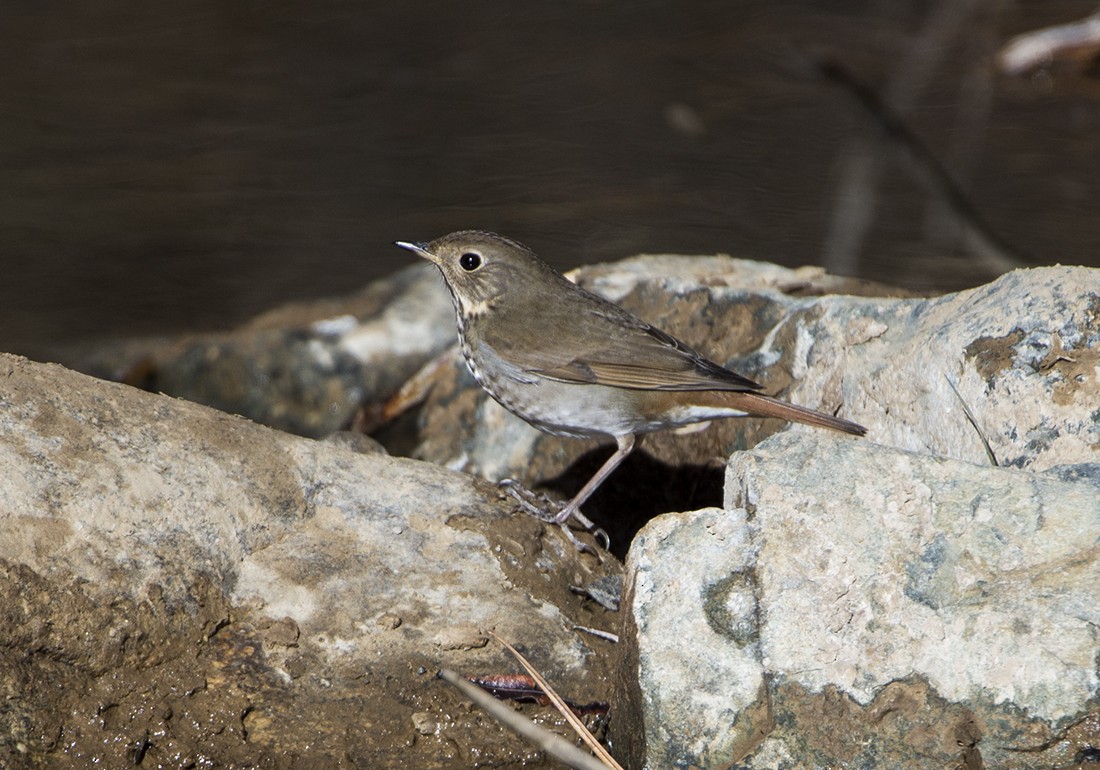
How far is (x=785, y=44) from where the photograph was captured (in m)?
13.6

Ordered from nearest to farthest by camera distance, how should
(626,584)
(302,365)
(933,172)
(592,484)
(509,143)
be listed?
(626,584) → (592,484) → (302,365) → (933,172) → (509,143)

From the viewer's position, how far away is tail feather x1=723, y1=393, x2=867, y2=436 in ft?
15.5

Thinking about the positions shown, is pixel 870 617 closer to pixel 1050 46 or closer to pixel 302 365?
pixel 302 365

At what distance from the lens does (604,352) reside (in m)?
5.68

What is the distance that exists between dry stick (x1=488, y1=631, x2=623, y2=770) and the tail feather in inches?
56.8

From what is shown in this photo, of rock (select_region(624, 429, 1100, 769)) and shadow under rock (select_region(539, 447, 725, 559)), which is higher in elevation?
rock (select_region(624, 429, 1100, 769))

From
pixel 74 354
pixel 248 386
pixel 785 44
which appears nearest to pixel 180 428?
pixel 248 386

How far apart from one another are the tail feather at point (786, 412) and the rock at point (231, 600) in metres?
1.05

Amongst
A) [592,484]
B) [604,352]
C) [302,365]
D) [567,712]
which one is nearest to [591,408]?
[604,352]

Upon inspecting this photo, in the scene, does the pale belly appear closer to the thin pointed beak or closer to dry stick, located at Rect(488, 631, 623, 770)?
the thin pointed beak

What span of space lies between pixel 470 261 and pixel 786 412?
5.58 feet

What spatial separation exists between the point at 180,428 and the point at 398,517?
727 mm

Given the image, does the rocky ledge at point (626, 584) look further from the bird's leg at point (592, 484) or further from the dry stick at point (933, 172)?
the dry stick at point (933, 172)

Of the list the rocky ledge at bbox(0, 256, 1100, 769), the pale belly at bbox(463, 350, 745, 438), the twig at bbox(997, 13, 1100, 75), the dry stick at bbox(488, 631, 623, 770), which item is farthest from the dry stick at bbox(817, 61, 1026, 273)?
the dry stick at bbox(488, 631, 623, 770)
